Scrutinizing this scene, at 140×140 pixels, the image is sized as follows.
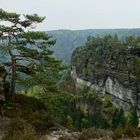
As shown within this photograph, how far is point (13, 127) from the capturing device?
15.7 m

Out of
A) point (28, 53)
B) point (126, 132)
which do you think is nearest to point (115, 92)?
point (28, 53)

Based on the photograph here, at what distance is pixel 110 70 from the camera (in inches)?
4631

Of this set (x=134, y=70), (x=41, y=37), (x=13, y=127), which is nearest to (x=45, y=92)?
(x=41, y=37)

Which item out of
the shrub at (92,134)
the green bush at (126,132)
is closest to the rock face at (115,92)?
the shrub at (92,134)

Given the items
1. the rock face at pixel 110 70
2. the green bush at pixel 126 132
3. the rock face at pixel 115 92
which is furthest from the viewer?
the rock face at pixel 115 92

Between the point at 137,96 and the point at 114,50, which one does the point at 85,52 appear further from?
the point at 137,96

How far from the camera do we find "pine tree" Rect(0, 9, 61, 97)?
2330 cm

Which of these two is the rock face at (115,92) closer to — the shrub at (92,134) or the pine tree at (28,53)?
the pine tree at (28,53)

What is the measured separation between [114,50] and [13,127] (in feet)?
345

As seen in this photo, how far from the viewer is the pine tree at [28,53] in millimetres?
23297

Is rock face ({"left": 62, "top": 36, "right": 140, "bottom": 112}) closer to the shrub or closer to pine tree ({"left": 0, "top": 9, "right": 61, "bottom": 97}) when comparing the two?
pine tree ({"left": 0, "top": 9, "right": 61, "bottom": 97})

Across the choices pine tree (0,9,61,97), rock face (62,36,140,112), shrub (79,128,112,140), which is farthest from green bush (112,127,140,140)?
rock face (62,36,140,112)

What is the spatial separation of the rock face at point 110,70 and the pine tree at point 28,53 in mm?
85534

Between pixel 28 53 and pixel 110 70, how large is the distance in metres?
94.8
